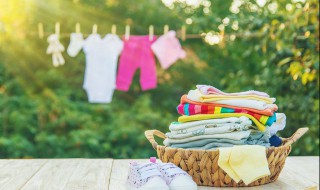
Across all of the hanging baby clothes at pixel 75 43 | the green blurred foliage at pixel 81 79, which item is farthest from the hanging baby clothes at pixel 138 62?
the green blurred foliage at pixel 81 79

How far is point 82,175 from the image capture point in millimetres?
1558

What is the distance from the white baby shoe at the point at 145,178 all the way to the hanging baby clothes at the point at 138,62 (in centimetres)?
305

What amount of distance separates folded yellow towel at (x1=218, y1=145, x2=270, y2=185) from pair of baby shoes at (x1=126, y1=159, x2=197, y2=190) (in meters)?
0.12

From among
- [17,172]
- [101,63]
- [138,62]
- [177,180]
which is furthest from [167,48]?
[177,180]

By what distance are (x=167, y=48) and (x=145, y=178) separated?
3.15 metres

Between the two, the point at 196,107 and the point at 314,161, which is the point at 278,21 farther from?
the point at 196,107

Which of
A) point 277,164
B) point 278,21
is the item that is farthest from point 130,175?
point 278,21

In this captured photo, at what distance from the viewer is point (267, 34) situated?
3.73m

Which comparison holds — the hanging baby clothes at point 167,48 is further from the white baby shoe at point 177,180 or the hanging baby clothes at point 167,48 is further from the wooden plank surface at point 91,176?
the white baby shoe at point 177,180

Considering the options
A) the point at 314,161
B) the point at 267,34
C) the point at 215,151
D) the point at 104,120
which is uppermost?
the point at 267,34

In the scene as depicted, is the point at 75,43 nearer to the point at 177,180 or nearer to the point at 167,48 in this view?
the point at 167,48

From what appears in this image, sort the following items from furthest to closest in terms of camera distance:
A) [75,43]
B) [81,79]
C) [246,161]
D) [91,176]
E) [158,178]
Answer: [81,79] → [75,43] → [91,176] → [246,161] → [158,178]

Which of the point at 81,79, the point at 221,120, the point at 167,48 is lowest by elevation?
the point at 81,79

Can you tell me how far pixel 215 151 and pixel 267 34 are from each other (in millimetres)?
2503
